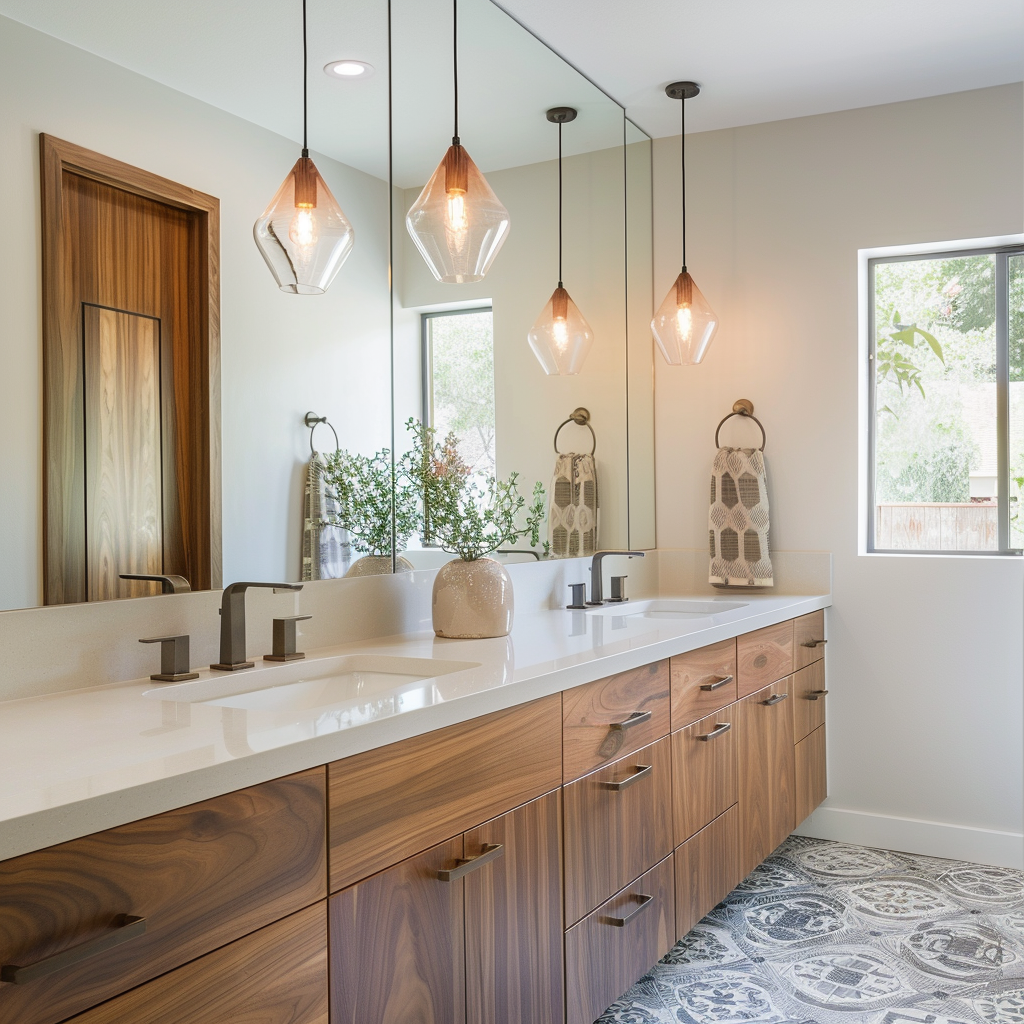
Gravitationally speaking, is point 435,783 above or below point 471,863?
above

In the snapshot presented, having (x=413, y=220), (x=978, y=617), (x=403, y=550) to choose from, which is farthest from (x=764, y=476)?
(x=413, y=220)

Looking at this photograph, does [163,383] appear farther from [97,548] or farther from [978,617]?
[978,617]

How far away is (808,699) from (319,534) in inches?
67.8

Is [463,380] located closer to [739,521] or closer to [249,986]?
[739,521]

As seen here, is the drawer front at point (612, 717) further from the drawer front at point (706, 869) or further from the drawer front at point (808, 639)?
the drawer front at point (808, 639)

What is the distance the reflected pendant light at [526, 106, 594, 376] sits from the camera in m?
2.75

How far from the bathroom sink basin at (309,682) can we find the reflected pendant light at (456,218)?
30.5 inches

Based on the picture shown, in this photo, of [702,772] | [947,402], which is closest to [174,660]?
[702,772]

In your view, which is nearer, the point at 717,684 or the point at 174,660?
the point at 174,660

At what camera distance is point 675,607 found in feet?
9.97

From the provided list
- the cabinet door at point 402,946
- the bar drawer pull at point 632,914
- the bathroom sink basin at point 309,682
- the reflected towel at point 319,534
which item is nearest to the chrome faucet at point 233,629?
the bathroom sink basin at point 309,682

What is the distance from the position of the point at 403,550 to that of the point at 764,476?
4.85ft

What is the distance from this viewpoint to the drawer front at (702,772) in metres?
2.11

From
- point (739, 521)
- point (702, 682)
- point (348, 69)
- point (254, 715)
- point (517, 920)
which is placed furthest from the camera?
point (739, 521)
